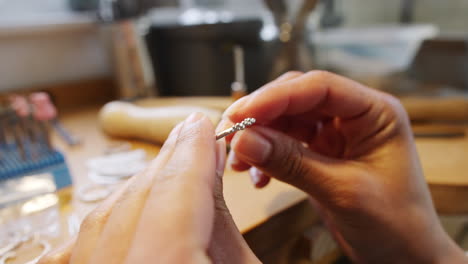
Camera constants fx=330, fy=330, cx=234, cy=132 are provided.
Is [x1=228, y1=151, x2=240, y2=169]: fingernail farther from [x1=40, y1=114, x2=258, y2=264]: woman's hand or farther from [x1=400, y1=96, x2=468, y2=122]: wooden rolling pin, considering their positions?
[x1=400, y1=96, x2=468, y2=122]: wooden rolling pin

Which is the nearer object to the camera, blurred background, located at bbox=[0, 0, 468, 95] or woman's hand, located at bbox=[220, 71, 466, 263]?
woman's hand, located at bbox=[220, 71, 466, 263]

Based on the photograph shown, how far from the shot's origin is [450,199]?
0.46 metres

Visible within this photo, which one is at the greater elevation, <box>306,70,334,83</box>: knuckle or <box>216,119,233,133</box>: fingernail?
<box>306,70,334,83</box>: knuckle

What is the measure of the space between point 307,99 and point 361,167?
10cm

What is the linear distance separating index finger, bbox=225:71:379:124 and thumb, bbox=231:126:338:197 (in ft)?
0.07

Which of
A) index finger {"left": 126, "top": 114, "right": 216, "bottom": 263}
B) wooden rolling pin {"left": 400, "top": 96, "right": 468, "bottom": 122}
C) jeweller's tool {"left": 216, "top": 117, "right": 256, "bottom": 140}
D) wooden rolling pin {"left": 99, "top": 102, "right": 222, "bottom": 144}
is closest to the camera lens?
index finger {"left": 126, "top": 114, "right": 216, "bottom": 263}

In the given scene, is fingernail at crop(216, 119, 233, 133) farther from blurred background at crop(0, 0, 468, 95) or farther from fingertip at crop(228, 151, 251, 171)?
blurred background at crop(0, 0, 468, 95)

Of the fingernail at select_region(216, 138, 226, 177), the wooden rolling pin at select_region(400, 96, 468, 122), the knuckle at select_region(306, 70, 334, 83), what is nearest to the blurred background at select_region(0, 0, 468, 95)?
the wooden rolling pin at select_region(400, 96, 468, 122)

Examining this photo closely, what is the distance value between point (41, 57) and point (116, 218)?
82 cm

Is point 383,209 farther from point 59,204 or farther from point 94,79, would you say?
point 94,79

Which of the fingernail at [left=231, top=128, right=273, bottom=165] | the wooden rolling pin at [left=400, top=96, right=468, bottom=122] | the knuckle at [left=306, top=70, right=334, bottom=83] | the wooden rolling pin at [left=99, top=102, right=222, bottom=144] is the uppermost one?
the knuckle at [left=306, top=70, right=334, bottom=83]

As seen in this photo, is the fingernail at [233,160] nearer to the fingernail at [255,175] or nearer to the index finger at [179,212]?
the fingernail at [255,175]

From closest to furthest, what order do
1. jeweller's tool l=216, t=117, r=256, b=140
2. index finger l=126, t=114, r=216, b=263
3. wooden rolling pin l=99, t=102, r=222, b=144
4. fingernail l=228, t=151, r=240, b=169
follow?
index finger l=126, t=114, r=216, b=263
jeweller's tool l=216, t=117, r=256, b=140
fingernail l=228, t=151, r=240, b=169
wooden rolling pin l=99, t=102, r=222, b=144

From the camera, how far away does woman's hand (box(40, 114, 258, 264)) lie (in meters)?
0.19
